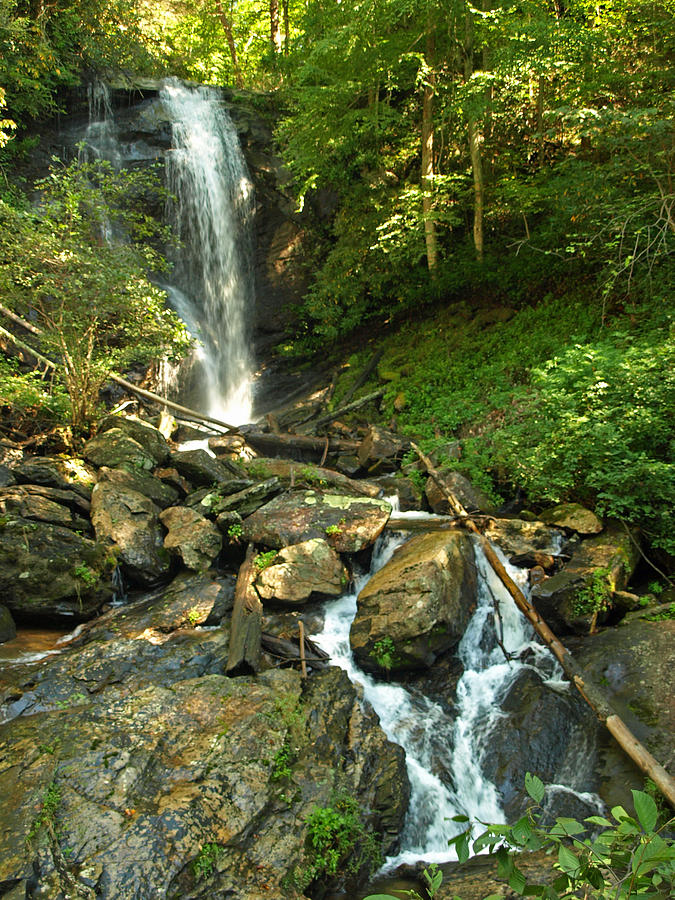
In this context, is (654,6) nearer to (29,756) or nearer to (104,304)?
(104,304)

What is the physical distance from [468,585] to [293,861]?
339cm

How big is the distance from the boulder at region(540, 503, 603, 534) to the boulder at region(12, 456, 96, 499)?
6.72 metres

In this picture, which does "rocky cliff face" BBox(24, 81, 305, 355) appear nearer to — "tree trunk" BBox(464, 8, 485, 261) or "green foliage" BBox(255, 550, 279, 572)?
"tree trunk" BBox(464, 8, 485, 261)

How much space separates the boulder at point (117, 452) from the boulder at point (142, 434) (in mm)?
154

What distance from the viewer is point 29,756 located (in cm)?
367

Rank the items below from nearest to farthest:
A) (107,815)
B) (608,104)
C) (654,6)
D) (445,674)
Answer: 1. (107,815)
2. (445,674)
3. (654,6)
4. (608,104)

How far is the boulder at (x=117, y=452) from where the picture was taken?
8219 mm

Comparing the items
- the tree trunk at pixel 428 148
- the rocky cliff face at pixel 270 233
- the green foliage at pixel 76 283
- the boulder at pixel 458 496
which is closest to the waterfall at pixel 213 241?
the rocky cliff face at pixel 270 233

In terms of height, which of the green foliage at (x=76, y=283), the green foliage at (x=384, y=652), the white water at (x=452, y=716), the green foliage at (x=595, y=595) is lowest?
the white water at (x=452, y=716)

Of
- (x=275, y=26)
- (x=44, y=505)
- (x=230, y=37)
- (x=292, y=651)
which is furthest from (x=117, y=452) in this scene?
(x=230, y=37)

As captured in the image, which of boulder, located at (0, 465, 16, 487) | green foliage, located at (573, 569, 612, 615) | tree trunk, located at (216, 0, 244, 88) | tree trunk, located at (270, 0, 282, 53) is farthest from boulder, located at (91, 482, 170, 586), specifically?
tree trunk, located at (216, 0, 244, 88)

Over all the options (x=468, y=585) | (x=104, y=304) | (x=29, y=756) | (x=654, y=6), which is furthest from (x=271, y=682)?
(x=654, y=6)

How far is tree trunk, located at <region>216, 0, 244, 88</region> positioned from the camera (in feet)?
66.5

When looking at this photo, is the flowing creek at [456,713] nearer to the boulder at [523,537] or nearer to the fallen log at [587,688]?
the fallen log at [587,688]
